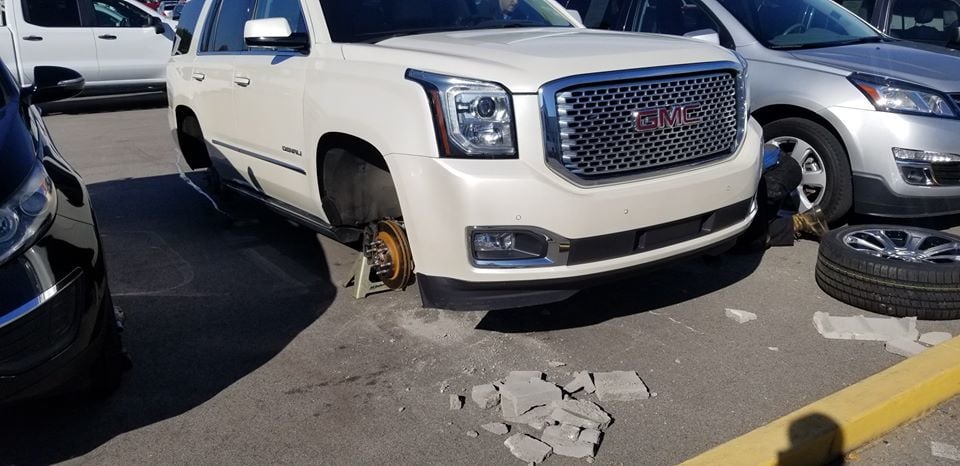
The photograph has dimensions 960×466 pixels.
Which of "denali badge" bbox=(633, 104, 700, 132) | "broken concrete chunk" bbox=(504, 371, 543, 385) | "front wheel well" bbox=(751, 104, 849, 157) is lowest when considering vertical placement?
"broken concrete chunk" bbox=(504, 371, 543, 385)

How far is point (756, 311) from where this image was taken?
473 cm

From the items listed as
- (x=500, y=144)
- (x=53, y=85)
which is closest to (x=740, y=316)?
(x=500, y=144)

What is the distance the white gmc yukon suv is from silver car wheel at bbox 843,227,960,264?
874mm

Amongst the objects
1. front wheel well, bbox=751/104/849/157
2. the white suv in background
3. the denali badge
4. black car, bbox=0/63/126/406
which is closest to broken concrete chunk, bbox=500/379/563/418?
the denali badge

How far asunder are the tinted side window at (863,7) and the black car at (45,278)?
22.6ft

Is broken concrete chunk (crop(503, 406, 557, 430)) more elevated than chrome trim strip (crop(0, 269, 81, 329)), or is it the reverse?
chrome trim strip (crop(0, 269, 81, 329))

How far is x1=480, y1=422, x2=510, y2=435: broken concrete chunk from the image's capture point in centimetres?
350

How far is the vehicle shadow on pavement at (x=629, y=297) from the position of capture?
4.61 m

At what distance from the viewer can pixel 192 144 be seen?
22.8ft

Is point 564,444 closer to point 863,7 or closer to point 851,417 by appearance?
point 851,417

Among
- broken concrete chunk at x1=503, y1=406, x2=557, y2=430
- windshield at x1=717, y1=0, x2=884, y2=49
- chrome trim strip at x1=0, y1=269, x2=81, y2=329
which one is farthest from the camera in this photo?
windshield at x1=717, y1=0, x2=884, y2=49

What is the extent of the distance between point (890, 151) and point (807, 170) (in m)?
0.59

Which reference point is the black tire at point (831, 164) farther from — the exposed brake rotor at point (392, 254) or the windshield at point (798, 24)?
the exposed brake rotor at point (392, 254)

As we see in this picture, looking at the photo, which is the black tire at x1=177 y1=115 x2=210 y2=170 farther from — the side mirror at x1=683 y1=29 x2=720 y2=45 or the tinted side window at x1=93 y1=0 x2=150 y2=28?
the tinted side window at x1=93 y1=0 x2=150 y2=28
